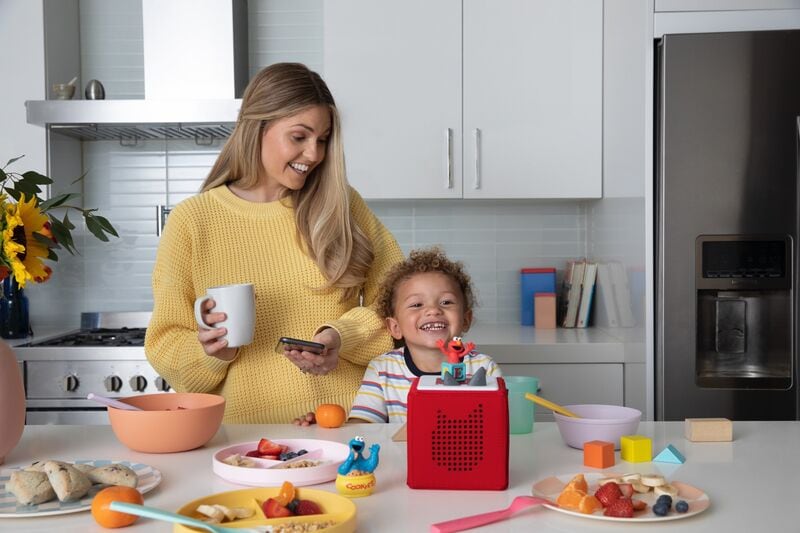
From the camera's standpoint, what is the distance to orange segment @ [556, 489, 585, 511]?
1.07 meters

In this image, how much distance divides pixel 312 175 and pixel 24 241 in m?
0.87

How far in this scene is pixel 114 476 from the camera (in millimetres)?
1132

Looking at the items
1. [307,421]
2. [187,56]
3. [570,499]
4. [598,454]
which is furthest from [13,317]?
[570,499]

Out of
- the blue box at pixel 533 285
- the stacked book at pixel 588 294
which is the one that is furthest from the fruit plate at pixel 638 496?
the blue box at pixel 533 285

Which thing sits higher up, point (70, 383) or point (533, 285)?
point (533, 285)

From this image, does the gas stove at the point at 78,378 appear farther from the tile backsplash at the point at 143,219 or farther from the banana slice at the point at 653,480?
the banana slice at the point at 653,480

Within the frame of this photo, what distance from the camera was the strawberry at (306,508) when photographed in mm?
1021

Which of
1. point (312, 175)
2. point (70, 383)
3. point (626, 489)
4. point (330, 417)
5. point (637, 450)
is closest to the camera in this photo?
point (626, 489)

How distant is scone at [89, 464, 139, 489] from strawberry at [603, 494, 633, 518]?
2.02 ft

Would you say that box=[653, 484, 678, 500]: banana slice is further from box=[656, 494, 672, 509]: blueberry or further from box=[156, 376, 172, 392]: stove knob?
box=[156, 376, 172, 392]: stove knob

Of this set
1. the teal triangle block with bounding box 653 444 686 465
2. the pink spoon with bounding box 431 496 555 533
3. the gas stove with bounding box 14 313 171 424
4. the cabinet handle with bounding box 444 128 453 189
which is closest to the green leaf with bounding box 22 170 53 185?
the pink spoon with bounding box 431 496 555 533

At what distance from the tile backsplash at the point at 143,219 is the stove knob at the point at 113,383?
66cm

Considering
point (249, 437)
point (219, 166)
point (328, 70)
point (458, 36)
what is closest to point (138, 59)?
point (328, 70)

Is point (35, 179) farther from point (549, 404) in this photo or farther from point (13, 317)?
point (13, 317)
